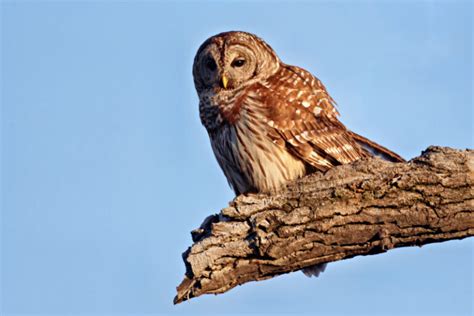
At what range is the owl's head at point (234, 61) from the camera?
6.45 m

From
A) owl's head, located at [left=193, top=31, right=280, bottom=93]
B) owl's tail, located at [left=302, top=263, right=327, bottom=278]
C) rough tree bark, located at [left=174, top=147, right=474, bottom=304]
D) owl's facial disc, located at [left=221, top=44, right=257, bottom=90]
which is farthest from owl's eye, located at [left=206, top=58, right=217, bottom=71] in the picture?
owl's tail, located at [left=302, top=263, right=327, bottom=278]

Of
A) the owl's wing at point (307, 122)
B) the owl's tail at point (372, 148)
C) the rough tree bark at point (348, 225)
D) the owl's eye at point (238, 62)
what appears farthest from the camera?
the owl's eye at point (238, 62)

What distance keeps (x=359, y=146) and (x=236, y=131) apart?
1.18m

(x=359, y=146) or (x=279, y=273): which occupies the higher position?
(x=359, y=146)

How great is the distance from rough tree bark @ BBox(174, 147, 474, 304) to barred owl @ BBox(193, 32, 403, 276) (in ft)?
2.55

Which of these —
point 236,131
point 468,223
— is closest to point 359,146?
point 236,131

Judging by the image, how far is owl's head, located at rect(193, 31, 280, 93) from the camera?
254 inches

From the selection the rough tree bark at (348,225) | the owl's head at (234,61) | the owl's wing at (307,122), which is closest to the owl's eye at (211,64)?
the owl's head at (234,61)

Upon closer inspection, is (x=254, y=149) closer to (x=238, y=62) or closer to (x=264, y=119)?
(x=264, y=119)

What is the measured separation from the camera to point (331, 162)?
608 cm

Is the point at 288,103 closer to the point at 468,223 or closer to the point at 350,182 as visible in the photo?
the point at 350,182

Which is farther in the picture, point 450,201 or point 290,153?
point 290,153

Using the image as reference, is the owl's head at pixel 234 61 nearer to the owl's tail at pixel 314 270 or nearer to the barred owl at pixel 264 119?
the barred owl at pixel 264 119

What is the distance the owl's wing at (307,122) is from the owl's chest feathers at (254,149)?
0.25ft
